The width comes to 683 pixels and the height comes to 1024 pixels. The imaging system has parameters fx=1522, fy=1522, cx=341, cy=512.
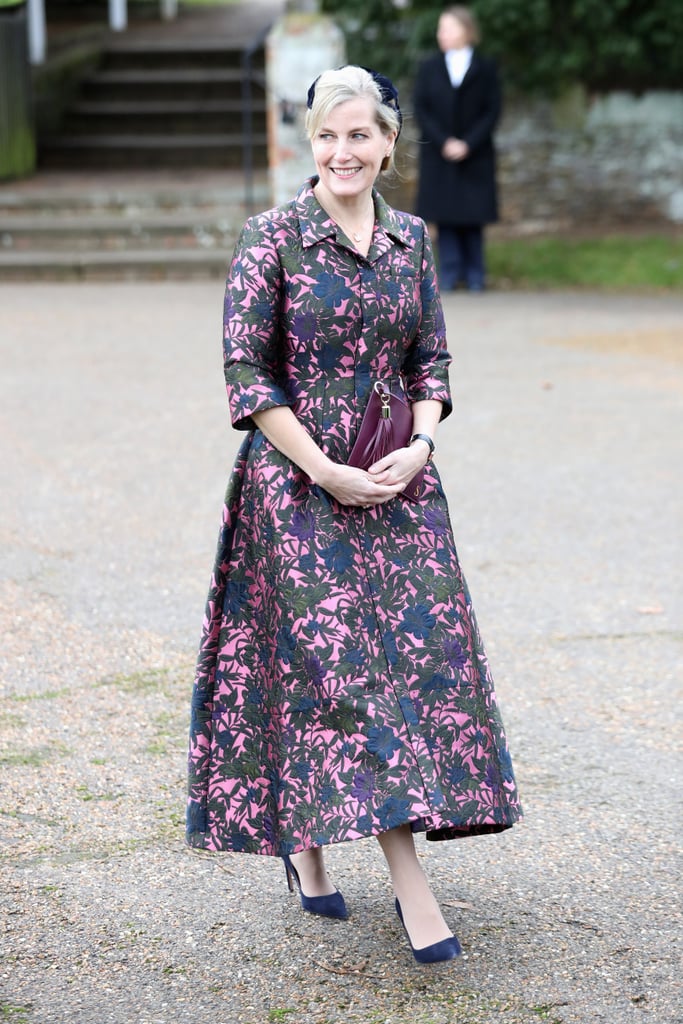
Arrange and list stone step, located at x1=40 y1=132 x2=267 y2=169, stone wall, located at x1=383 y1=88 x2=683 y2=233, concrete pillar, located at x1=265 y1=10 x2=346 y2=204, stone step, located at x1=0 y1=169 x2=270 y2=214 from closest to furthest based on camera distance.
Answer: concrete pillar, located at x1=265 y1=10 x2=346 y2=204 → stone step, located at x1=0 y1=169 x2=270 y2=214 → stone wall, located at x1=383 y1=88 x2=683 y2=233 → stone step, located at x1=40 y1=132 x2=267 y2=169

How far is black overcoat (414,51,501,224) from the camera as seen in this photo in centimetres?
1248

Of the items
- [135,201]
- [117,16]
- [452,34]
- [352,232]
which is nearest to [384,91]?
[352,232]

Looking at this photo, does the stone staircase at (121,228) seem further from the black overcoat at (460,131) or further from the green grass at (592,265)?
the green grass at (592,265)

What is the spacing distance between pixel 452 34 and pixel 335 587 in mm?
10107

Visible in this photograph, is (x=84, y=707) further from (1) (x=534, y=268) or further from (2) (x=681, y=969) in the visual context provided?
(1) (x=534, y=268)

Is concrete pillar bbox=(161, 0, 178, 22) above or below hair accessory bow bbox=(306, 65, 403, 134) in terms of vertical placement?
above

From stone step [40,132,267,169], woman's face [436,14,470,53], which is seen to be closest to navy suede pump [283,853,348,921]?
woman's face [436,14,470,53]

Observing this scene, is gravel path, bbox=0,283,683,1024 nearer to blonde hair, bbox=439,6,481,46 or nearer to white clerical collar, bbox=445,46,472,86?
white clerical collar, bbox=445,46,472,86

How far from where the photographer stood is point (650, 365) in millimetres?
9922

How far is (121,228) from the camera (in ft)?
45.5

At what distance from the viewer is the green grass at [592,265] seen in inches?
527

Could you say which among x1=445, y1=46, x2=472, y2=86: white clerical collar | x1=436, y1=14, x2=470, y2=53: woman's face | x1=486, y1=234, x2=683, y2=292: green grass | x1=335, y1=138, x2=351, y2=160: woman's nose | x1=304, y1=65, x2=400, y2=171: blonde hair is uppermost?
x1=436, y1=14, x2=470, y2=53: woman's face

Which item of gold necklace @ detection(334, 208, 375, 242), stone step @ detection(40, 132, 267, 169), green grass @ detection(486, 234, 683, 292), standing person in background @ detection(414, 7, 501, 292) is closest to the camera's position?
gold necklace @ detection(334, 208, 375, 242)

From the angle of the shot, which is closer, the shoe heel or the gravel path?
the gravel path
